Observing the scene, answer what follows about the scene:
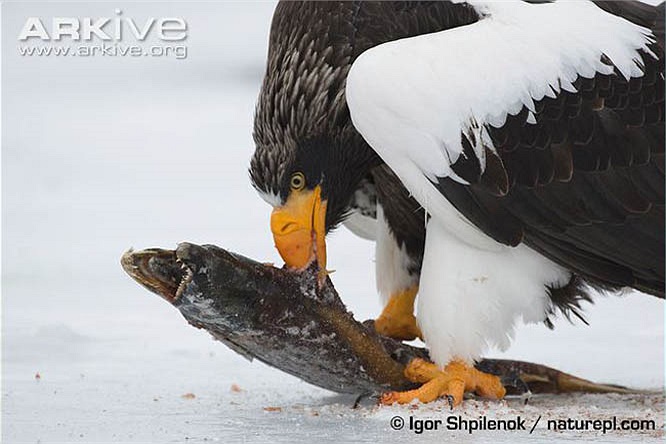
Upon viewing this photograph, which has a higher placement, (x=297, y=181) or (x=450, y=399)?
(x=297, y=181)

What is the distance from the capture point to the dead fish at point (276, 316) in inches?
125

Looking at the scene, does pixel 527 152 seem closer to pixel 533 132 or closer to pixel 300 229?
pixel 533 132

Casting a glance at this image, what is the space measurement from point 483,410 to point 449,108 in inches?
32.1

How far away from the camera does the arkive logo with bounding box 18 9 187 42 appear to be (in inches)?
227

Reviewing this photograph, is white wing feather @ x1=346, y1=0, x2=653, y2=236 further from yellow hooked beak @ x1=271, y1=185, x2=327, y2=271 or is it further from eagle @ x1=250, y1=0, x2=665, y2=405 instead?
yellow hooked beak @ x1=271, y1=185, x2=327, y2=271

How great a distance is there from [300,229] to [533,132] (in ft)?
2.29

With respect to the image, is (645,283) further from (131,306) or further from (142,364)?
(131,306)

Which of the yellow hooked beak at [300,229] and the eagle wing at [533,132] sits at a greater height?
the eagle wing at [533,132]

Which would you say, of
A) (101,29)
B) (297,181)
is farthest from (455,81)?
(101,29)

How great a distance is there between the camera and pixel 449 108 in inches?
129

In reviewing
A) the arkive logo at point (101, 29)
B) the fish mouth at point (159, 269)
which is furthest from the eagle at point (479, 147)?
the arkive logo at point (101, 29)

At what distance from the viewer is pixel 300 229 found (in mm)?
3465

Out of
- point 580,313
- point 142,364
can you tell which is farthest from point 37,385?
point 580,313

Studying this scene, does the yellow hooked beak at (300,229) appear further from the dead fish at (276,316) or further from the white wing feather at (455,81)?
the white wing feather at (455,81)
